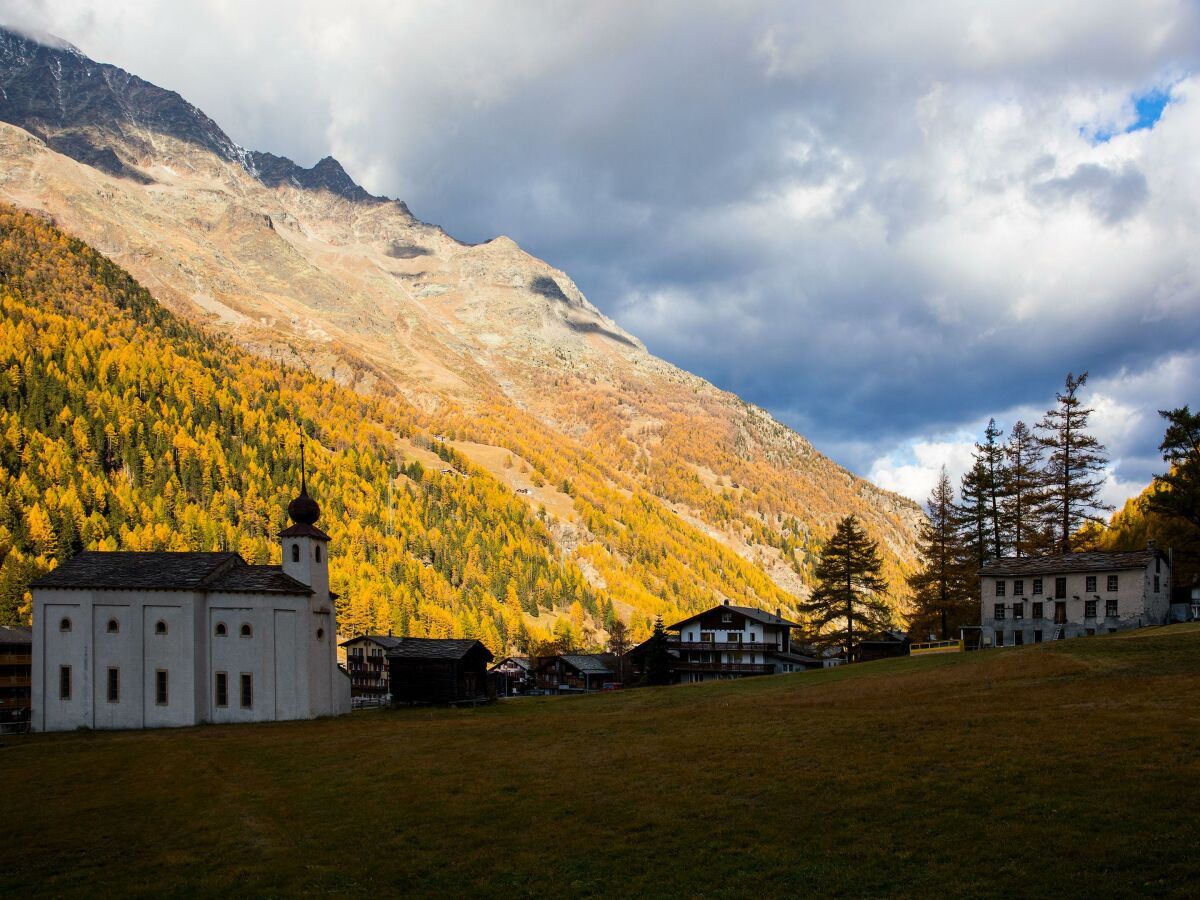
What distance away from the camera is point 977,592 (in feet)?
251

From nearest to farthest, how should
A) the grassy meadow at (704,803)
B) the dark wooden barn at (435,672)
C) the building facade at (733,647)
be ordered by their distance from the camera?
the grassy meadow at (704,803)
the dark wooden barn at (435,672)
the building facade at (733,647)

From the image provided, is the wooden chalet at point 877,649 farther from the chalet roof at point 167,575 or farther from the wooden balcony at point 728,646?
the chalet roof at point 167,575

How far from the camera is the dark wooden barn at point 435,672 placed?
74500 millimetres

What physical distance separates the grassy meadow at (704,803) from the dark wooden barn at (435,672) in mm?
26392

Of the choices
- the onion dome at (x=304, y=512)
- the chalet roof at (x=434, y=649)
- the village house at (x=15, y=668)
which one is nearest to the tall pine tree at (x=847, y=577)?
the chalet roof at (x=434, y=649)

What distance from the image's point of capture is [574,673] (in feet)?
391

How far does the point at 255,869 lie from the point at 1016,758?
2229 cm

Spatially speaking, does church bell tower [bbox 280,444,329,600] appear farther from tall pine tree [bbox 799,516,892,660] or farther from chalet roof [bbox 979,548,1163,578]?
chalet roof [bbox 979,548,1163,578]

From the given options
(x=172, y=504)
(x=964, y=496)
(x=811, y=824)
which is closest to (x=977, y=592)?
(x=964, y=496)

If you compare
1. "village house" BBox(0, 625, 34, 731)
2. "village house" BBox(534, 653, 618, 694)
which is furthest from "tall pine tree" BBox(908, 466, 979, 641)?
"village house" BBox(0, 625, 34, 731)

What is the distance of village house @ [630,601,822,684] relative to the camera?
9781 centimetres

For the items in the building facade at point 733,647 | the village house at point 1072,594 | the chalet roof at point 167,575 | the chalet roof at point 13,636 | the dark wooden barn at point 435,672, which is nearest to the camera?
the village house at point 1072,594

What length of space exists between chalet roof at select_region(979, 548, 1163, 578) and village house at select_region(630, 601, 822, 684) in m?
32.8

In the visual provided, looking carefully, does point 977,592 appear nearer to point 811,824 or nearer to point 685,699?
point 685,699
